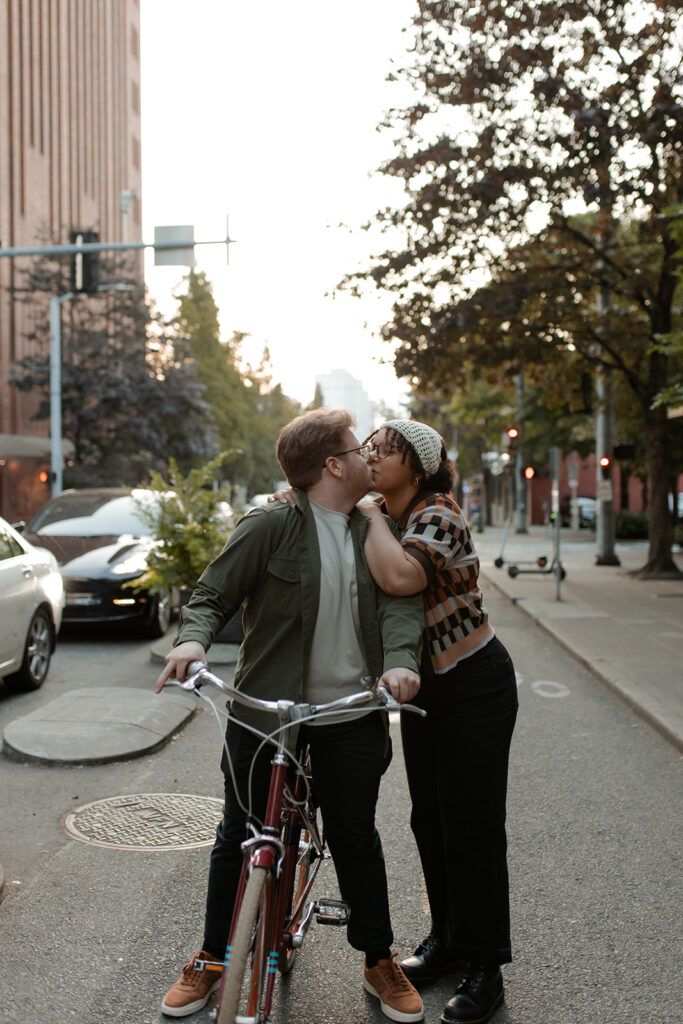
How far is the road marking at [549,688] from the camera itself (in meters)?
9.10

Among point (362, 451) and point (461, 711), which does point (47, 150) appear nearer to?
point (362, 451)

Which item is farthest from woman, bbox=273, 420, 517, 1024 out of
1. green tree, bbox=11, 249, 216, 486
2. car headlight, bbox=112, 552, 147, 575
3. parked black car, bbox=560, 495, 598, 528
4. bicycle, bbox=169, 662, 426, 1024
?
parked black car, bbox=560, 495, 598, 528

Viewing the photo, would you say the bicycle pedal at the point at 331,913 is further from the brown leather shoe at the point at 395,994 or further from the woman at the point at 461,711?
the woman at the point at 461,711

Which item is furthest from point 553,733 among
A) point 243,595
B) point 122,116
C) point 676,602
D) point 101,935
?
point 122,116

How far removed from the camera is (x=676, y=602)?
16109mm

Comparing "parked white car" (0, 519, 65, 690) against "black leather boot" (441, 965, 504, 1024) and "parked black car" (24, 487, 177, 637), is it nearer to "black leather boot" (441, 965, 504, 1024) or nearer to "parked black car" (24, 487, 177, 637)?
"parked black car" (24, 487, 177, 637)

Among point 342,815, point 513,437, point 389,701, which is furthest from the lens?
point 513,437

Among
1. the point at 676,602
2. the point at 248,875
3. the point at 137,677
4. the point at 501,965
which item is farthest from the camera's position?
the point at 676,602

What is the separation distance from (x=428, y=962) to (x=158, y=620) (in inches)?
345

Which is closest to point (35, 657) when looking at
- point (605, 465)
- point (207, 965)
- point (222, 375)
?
point (207, 965)

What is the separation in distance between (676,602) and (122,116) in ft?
154

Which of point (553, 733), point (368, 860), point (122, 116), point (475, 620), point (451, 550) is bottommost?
point (553, 733)

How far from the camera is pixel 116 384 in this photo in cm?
3428

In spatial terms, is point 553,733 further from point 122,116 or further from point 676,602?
point 122,116
